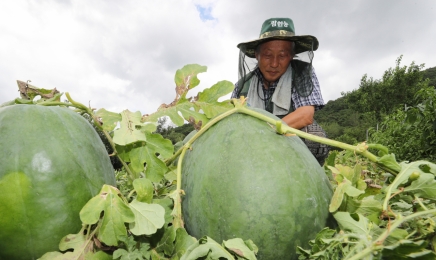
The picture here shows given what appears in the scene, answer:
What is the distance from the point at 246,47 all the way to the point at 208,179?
380 cm

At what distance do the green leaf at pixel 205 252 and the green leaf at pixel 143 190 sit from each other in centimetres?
33

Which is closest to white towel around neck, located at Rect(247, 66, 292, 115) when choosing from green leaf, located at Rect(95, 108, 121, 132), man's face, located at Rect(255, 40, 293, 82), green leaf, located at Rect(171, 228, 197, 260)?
man's face, located at Rect(255, 40, 293, 82)

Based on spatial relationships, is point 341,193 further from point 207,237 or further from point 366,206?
point 207,237

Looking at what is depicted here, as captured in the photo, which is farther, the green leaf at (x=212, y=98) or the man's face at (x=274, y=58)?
the man's face at (x=274, y=58)

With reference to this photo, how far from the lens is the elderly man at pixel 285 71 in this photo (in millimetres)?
4559

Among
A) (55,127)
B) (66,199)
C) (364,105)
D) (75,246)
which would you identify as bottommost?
(75,246)

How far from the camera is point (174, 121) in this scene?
167 cm

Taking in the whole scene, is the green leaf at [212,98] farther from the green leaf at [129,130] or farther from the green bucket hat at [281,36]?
the green bucket hat at [281,36]

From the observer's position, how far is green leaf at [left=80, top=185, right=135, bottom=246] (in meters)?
1.12

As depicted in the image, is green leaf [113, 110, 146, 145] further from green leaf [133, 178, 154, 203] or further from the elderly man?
the elderly man

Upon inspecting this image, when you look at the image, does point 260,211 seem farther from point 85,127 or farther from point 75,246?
point 85,127

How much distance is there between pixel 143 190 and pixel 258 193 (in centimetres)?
43

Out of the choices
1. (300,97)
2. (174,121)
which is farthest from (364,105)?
(174,121)

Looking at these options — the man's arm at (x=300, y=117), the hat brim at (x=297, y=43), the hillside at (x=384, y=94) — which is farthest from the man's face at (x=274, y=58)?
the hillside at (x=384, y=94)
